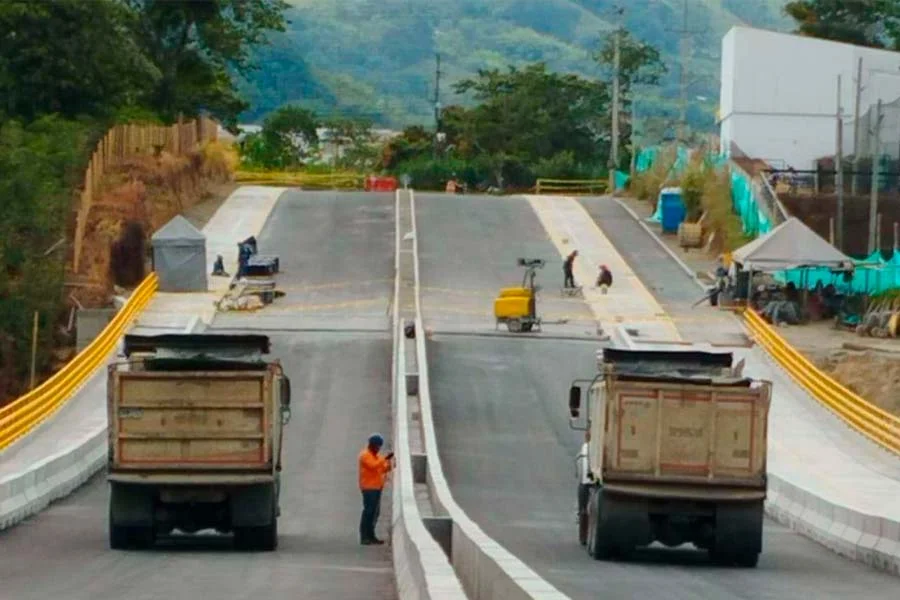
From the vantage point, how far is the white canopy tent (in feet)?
209

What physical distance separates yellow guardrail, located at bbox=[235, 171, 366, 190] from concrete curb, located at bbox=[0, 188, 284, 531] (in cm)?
7091

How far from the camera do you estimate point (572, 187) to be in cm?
12319

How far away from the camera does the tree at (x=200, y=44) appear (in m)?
108

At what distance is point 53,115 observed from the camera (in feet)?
293

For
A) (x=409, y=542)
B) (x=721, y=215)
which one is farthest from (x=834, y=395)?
(x=721, y=215)

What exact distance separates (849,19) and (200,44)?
39566 mm

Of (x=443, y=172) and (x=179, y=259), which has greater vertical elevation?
(x=443, y=172)

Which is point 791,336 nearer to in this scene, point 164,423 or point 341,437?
point 341,437

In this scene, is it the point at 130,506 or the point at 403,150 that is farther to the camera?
the point at 403,150

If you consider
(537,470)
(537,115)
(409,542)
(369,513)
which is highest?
(537,115)

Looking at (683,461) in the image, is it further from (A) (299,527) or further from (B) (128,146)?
(B) (128,146)

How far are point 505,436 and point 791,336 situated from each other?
20414mm

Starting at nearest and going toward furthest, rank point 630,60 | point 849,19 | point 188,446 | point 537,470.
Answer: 1. point 188,446
2. point 537,470
3. point 849,19
4. point 630,60

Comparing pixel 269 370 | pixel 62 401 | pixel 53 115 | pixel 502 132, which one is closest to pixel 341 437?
pixel 62 401
